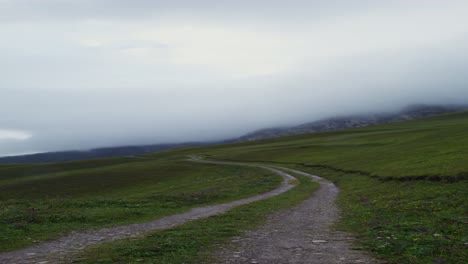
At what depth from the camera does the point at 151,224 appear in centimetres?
2361

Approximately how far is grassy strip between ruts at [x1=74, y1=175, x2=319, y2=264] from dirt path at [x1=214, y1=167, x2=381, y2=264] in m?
0.89

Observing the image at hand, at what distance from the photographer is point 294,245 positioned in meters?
15.6

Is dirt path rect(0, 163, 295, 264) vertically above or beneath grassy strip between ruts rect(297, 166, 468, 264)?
above

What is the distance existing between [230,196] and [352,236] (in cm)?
2562

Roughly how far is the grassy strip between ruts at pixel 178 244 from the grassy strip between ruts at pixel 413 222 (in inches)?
248

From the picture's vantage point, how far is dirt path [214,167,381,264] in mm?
13125

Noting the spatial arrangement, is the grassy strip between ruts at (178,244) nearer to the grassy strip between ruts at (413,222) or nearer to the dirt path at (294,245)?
the dirt path at (294,245)

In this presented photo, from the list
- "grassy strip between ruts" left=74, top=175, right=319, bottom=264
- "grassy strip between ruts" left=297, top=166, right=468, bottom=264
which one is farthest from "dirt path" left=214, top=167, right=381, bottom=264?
"grassy strip between ruts" left=297, top=166, right=468, bottom=264

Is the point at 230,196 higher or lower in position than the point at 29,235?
lower

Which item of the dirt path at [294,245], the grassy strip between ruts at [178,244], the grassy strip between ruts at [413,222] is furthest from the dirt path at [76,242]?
the grassy strip between ruts at [413,222]

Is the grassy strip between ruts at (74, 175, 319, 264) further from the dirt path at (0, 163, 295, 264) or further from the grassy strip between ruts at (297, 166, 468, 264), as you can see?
the grassy strip between ruts at (297, 166, 468, 264)

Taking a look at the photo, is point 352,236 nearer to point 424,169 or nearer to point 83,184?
point 424,169

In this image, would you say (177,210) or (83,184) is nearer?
(177,210)

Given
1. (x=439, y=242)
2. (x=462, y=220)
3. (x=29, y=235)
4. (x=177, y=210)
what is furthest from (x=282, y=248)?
(x=177, y=210)
